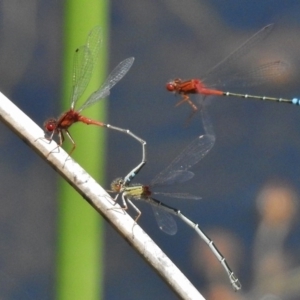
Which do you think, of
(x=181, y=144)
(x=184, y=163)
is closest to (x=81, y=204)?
(x=181, y=144)

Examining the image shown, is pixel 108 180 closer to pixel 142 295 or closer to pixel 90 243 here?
pixel 90 243

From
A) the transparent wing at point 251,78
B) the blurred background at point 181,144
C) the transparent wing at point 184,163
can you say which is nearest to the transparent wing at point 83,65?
the transparent wing at point 184,163

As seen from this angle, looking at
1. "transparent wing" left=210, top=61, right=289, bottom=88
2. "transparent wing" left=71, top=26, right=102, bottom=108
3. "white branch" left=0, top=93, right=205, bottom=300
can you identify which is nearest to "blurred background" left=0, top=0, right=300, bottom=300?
"transparent wing" left=210, top=61, right=289, bottom=88

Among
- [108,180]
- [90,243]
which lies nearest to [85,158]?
[108,180]

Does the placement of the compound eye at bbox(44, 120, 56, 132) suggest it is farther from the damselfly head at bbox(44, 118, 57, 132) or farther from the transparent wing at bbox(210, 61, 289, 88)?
the transparent wing at bbox(210, 61, 289, 88)

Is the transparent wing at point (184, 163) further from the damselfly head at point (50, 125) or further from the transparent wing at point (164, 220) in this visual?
the damselfly head at point (50, 125)

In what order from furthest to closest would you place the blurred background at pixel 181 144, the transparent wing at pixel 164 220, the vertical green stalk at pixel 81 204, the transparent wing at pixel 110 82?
the blurred background at pixel 181 144, the vertical green stalk at pixel 81 204, the transparent wing at pixel 164 220, the transparent wing at pixel 110 82
